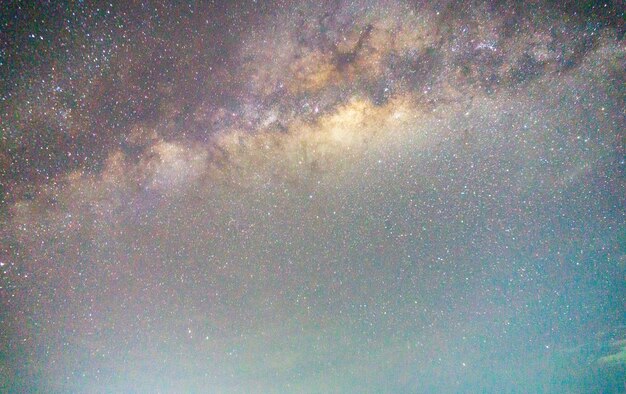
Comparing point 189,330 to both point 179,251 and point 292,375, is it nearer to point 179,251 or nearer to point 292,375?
point 179,251

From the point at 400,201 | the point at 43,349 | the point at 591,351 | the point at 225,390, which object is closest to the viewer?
the point at 400,201

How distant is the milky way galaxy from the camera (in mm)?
5176

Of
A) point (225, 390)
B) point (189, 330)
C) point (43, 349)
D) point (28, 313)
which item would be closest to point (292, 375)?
point (225, 390)

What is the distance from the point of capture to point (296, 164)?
7.86 meters

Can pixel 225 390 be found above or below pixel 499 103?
below

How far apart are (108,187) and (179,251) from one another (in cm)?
344

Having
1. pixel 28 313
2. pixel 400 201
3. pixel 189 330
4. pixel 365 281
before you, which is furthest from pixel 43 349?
pixel 400 201

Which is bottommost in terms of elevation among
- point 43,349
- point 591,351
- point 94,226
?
point 591,351

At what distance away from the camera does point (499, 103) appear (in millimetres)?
6711

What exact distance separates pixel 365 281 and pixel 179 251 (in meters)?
7.86

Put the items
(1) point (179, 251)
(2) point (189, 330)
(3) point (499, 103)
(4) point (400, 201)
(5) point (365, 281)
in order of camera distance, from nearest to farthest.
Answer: (3) point (499, 103)
(4) point (400, 201)
(1) point (179, 251)
(5) point (365, 281)
(2) point (189, 330)

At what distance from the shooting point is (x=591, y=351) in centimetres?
2808

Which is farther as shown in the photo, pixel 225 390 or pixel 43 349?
pixel 225 390

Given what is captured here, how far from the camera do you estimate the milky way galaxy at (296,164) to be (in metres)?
5.18
